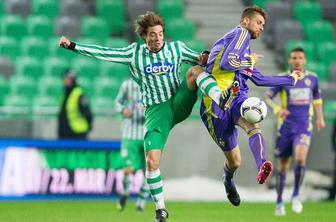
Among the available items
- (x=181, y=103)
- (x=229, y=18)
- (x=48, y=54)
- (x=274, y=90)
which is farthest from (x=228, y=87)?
(x=229, y=18)

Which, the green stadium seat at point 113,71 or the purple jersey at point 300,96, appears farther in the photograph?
the green stadium seat at point 113,71

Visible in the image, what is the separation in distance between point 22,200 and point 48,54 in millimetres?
4060

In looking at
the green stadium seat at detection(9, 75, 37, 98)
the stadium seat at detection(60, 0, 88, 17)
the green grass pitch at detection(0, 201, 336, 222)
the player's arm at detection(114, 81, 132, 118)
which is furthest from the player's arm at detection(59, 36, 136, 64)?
the stadium seat at detection(60, 0, 88, 17)

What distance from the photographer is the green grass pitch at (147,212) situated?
11.9m

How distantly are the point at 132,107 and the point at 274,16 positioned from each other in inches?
283

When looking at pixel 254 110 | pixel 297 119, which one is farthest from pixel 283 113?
pixel 254 110

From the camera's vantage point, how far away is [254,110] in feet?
30.0

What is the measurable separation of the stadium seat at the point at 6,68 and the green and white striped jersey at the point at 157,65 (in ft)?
30.9

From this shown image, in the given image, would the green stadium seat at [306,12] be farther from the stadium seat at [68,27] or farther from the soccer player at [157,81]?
the soccer player at [157,81]

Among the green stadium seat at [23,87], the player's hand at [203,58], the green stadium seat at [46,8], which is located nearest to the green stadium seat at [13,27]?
the green stadium seat at [46,8]

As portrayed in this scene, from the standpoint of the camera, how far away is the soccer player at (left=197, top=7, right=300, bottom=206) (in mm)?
9453

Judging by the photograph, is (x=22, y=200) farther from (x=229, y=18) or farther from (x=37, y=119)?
(x=229, y=18)

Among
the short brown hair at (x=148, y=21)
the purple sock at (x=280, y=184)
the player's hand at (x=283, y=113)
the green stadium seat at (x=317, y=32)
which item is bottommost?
the purple sock at (x=280, y=184)

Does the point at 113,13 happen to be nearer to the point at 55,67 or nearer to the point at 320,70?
the point at 55,67
